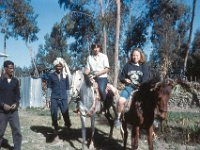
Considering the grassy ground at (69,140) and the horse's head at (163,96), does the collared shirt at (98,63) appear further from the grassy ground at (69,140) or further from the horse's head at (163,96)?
the horse's head at (163,96)

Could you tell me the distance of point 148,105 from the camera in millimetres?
7824

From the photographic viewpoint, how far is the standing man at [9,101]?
8.00m

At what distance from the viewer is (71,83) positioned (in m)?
9.31

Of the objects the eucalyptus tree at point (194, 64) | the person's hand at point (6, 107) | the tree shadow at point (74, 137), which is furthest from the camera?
the eucalyptus tree at point (194, 64)

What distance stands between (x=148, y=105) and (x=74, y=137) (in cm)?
340

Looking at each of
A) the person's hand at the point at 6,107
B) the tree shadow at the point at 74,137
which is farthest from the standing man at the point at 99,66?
the person's hand at the point at 6,107

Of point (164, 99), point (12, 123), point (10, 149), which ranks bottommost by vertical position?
point (10, 149)

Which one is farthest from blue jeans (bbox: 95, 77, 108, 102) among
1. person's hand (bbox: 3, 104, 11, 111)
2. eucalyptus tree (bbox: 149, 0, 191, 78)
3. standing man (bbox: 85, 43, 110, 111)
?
eucalyptus tree (bbox: 149, 0, 191, 78)

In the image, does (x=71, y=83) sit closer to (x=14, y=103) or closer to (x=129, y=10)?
(x=14, y=103)

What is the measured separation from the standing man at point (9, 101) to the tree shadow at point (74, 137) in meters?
1.85

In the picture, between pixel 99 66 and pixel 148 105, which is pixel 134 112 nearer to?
pixel 148 105

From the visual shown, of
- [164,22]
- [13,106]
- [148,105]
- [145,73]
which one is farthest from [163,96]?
[164,22]

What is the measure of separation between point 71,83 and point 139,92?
2.05 meters

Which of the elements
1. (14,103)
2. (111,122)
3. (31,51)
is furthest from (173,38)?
(14,103)
